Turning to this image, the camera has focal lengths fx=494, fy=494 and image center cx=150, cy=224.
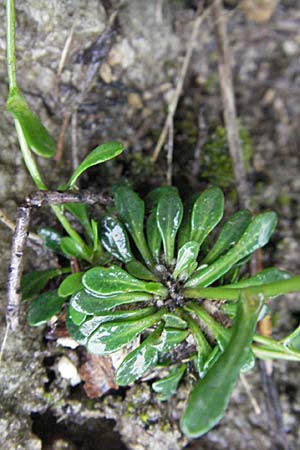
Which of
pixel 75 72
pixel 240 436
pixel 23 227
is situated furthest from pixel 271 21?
pixel 240 436

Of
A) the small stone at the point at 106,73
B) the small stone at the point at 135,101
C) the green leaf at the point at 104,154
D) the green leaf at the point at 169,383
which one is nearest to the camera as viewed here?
the green leaf at the point at 104,154

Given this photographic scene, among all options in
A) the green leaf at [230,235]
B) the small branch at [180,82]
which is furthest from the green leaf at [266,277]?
the small branch at [180,82]

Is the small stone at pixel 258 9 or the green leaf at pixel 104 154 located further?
the small stone at pixel 258 9

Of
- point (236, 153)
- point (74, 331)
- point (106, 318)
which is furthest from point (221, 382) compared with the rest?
point (236, 153)

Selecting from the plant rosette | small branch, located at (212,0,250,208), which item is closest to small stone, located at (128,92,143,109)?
→ small branch, located at (212,0,250,208)

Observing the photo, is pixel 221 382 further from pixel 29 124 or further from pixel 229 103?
pixel 229 103

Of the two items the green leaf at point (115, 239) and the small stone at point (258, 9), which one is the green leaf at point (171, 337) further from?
the small stone at point (258, 9)

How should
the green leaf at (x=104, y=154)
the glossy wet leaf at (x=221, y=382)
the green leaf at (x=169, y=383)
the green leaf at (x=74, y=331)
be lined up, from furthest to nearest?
the green leaf at (x=169, y=383) → the green leaf at (x=74, y=331) → the green leaf at (x=104, y=154) → the glossy wet leaf at (x=221, y=382)
